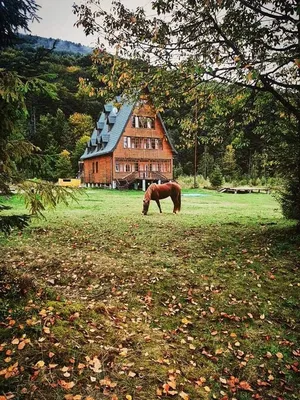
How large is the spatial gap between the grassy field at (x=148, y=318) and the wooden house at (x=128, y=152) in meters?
25.7

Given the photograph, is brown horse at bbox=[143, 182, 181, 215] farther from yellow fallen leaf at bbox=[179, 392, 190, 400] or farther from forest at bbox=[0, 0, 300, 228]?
yellow fallen leaf at bbox=[179, 392, 190, 400]

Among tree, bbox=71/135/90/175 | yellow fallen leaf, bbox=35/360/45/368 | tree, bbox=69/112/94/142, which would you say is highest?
tree, bbox=69/112/94/142

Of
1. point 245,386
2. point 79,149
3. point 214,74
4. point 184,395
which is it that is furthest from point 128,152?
point 184,395

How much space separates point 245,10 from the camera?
7.81 metres

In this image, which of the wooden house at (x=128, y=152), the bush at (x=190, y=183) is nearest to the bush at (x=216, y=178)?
the bush at (x=190, y=183)

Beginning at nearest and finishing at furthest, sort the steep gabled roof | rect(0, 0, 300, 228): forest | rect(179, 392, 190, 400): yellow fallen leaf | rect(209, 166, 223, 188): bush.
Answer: rect(179, 392, 190, 400): yellow fallen leaf → rect(0, 0, 300, 228): forest → the steep gabled roof → rect(209, 166, 223, 188): bush

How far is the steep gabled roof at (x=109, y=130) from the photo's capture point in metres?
33.5

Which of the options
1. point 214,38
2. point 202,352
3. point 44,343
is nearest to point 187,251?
point 202,352

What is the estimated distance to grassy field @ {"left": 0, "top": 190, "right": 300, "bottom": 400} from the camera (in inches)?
136

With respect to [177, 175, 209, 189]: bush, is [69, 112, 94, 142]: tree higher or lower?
higher

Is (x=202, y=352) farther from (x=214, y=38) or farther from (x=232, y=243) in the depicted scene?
(x=214, y=38)

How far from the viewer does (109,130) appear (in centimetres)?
3616

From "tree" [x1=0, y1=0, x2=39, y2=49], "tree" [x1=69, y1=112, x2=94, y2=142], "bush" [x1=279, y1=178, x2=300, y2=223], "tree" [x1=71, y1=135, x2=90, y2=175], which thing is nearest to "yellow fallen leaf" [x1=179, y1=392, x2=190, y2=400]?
"tree" [x1=0, y1=0, x2=39, y2=49]

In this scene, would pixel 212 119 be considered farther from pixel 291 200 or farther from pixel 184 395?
pixel 184 395
